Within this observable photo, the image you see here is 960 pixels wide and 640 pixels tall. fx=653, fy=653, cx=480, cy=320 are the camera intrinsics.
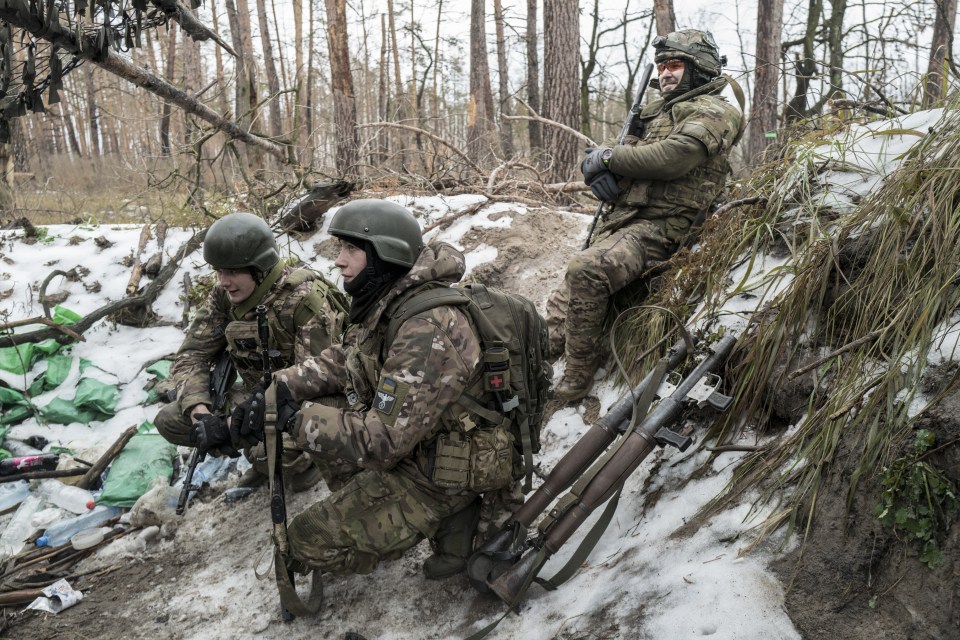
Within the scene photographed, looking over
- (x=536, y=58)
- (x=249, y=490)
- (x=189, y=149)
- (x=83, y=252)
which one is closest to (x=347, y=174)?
(x=189, y=149)

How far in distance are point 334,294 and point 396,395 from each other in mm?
1606

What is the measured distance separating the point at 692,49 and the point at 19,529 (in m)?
4.91

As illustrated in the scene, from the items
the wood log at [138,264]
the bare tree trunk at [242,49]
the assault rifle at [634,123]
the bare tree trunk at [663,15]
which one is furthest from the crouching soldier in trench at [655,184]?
the bare tree trunk at [242,49]

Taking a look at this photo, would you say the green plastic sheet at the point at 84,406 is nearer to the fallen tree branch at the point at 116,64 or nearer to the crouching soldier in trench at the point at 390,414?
the fallen tree branch at the point at 116,64

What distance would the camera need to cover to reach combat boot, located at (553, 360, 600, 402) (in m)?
3.86

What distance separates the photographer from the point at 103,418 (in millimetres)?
5012

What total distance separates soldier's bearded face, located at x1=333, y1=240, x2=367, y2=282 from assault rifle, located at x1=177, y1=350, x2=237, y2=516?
1.50 m

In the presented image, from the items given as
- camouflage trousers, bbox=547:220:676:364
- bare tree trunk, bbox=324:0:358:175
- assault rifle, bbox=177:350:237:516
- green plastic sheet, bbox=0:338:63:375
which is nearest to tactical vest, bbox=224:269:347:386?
assault rifle, bbox=177:350:237:516

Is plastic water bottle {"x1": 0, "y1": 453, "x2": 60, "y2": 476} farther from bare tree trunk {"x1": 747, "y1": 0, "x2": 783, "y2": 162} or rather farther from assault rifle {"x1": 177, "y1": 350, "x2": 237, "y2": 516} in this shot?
bare tree trunk {"x1": 747, "y1": 0, "x2": 783, "y2": 162}

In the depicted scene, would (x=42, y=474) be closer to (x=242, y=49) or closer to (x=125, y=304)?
(x=125, y=304)

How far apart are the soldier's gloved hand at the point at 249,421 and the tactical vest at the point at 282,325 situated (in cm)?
97

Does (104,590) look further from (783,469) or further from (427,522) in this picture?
(783,469)

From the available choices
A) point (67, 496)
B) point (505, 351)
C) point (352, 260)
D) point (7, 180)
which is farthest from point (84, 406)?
point (7, 180)

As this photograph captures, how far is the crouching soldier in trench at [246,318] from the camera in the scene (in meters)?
3.48
